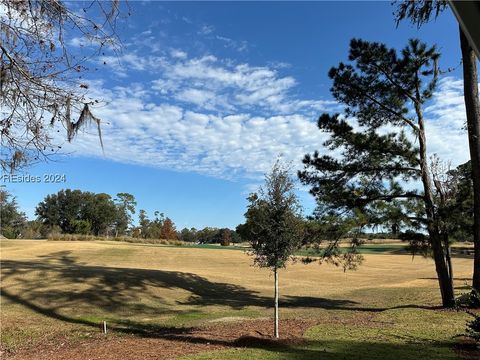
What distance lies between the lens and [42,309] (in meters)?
17.3

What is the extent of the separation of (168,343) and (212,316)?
218 inches

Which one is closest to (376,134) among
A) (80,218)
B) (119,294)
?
(119,294)

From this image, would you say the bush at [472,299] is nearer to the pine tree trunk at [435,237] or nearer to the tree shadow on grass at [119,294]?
the pine tree trunk at [435,237]

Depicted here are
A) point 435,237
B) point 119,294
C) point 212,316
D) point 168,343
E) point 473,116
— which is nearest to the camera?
point 168,343

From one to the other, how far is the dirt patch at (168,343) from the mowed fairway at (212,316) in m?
0.03

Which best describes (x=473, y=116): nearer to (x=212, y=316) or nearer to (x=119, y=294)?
(x=212, y=316)

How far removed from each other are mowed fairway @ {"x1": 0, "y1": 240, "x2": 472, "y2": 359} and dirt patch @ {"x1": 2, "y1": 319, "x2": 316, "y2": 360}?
29 millimetres

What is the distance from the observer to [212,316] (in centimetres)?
1703

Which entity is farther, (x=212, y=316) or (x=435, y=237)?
(x=212, y=316)

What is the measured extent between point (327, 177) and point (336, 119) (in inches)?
100

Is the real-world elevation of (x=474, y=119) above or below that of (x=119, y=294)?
above

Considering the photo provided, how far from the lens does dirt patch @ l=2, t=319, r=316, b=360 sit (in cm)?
1040

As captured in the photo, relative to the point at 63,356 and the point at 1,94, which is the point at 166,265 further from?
the point at 1,94

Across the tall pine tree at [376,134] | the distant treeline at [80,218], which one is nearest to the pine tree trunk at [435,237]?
the tall pine tree at [376,134]
